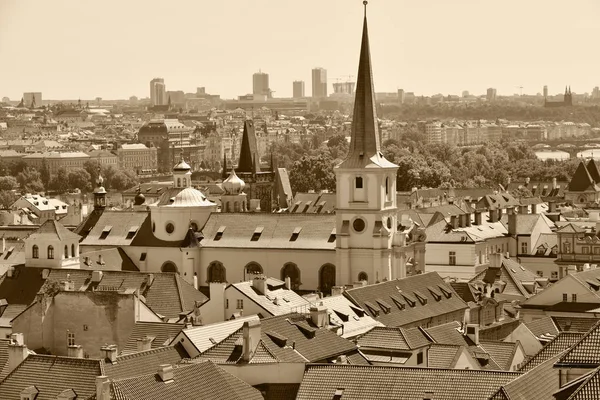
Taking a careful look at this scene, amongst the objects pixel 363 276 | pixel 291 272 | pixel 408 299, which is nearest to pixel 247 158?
pixel 291 272

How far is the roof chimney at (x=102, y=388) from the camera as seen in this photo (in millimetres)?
48312

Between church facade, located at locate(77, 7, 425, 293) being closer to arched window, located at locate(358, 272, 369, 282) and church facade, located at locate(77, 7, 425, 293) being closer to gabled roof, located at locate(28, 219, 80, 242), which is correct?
arched window, located at locate(358, 272, 369, 282)

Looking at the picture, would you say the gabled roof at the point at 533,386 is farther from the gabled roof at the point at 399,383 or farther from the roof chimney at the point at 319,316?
the roof chimney at the point at 319,316

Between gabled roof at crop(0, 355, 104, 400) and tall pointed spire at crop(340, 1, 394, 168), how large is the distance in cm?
4165

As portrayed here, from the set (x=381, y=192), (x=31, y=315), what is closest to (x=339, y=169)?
(x=381, y=192)

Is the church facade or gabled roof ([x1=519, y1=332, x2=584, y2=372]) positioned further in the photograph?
the church facade

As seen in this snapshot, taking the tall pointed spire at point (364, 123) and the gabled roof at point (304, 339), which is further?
the tall pointed spire at point (364, 123)

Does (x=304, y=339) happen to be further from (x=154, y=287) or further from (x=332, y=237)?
(x=332, y=237)

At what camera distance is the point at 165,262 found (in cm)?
9725

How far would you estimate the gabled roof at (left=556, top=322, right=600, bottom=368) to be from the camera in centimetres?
3925

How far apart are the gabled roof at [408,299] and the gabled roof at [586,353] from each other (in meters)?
35.8

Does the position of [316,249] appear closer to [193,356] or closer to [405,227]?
[405,227]

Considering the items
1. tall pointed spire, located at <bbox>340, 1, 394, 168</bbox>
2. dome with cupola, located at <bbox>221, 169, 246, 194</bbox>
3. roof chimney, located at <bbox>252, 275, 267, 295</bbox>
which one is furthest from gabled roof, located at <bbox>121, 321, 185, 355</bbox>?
dome with cupola, located at <bbox>221, 169, 246, 194</bbox>


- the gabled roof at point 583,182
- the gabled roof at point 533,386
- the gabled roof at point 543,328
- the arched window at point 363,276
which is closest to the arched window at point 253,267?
the arched window at point 363,276
